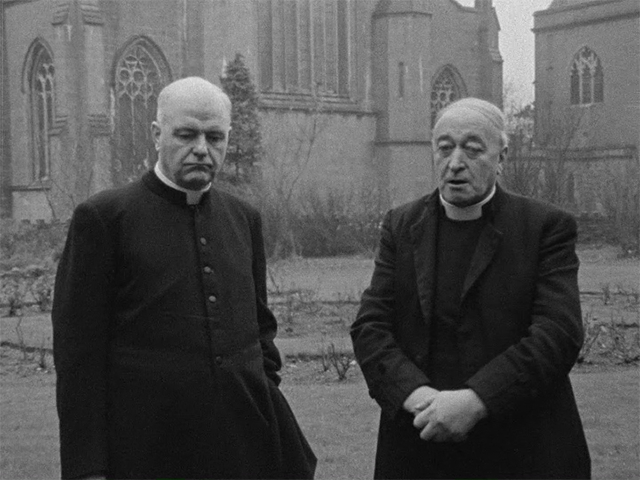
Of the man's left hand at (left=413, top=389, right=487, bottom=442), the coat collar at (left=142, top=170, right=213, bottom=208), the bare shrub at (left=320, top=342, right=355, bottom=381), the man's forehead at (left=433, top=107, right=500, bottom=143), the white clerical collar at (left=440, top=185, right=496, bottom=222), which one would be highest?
the man's forehead at (left=433, top=107, right=500, bottom=143)

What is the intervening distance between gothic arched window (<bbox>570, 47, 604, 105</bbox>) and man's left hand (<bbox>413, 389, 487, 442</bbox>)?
139ft

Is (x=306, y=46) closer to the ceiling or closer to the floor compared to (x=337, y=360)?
closer to the ceiling

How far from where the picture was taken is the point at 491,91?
41.4 metres

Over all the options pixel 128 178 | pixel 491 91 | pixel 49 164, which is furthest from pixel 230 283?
pixel 491 91

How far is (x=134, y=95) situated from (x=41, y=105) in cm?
273

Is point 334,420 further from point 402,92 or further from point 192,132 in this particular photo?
point 402,92

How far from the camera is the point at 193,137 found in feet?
11.5

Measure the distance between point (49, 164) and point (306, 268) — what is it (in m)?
13.7

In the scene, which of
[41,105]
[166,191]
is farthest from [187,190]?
[41,105]

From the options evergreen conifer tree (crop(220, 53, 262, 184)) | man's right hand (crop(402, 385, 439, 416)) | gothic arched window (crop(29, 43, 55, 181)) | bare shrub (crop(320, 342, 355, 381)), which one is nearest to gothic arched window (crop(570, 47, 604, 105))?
evergreen conifer tree (crop(220, 53, 262, 184))

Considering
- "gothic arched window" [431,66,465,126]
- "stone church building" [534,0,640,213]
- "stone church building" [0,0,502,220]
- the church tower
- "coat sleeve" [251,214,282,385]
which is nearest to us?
"coat sleeve" [251,214,282,385]

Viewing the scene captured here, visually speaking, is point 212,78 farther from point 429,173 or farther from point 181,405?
point 181,405

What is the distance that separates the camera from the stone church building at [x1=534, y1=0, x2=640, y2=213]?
42.1m

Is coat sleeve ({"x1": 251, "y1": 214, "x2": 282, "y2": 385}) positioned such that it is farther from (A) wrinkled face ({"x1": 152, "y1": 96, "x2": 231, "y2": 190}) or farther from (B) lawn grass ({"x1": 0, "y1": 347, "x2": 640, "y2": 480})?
(B) lawn grass ({"x1": 0, "y1": 347, "x2": 640, "y2": 480})
